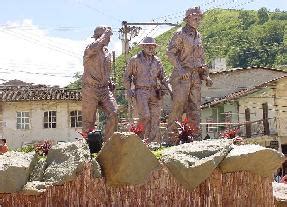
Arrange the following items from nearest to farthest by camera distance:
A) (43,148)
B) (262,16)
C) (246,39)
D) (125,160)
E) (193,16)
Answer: (125,160), (43,148), (193,16), (246,39), (262,16)

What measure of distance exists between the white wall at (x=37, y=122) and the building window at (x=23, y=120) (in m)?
0.23

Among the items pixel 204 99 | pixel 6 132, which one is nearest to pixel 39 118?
pixel 6 132

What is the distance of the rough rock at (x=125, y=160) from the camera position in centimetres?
790

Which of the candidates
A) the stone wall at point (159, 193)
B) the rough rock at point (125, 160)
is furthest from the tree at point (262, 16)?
the rough rock at point (125, 160)

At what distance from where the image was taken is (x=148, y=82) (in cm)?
1196

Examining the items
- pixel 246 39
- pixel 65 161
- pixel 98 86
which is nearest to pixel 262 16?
pixel 246 39

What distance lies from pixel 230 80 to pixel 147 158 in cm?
3302

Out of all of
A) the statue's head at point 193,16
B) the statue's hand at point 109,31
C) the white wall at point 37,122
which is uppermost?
the statue's head at point 193,16

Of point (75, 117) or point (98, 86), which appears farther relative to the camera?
point (75, 117)

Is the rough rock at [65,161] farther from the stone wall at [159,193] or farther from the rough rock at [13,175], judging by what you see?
the rough rock at [13,175]

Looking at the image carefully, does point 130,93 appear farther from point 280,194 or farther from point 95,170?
point 95,170

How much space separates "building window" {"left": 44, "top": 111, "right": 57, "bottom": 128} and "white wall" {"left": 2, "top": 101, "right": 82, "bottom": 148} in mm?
219

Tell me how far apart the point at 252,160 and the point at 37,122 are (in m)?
32.2

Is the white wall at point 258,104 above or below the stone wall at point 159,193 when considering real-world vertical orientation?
above
